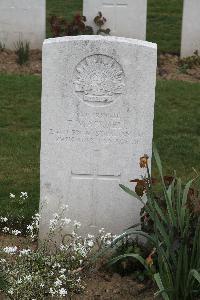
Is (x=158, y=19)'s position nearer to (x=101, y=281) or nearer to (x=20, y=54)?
(x=20, y=54)

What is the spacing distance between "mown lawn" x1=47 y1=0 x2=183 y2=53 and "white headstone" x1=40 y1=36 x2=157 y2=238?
6.50 metres

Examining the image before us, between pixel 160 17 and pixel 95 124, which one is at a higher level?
pixel 95 124

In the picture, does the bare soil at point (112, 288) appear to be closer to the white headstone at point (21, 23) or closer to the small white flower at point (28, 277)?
the small white flower at point (28, 277)

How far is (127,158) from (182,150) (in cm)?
247

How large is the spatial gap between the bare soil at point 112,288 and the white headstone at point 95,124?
1.34 ft

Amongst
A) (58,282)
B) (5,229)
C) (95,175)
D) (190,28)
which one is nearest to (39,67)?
(190,28)

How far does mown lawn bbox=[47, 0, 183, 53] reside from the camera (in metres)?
12.0

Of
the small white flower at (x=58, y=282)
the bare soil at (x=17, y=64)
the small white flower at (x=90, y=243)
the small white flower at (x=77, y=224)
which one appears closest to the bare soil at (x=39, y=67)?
the bare soil at (x=17, y=64)

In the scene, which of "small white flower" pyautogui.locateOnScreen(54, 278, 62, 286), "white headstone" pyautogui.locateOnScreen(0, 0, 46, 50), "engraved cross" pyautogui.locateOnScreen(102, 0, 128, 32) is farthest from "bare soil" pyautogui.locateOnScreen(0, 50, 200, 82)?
"small white flower" pyautogui.locateOnScreen(54, 278, 62, 286)

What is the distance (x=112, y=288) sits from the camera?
16.5ft

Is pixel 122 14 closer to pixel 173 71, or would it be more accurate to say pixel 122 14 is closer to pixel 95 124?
pixel 173 71

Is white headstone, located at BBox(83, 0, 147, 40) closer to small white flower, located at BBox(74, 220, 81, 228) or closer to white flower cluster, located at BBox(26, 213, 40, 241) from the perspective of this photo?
white flower cluster, located at BBox(26, 213, 40, 241)

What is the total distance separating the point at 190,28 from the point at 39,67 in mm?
2236

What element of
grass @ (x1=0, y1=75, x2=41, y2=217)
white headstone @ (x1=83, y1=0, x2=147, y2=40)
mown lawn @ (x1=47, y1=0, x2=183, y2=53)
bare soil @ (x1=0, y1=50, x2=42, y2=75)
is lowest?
grass @ (x1=0, y1=75, x2=41, y2=217)
